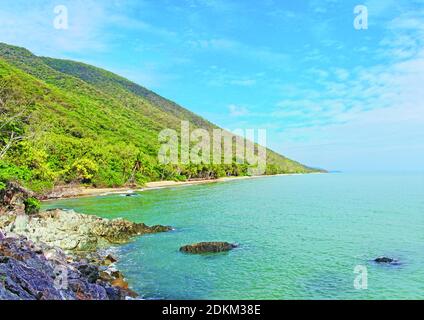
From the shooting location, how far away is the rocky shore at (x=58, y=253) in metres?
12.8

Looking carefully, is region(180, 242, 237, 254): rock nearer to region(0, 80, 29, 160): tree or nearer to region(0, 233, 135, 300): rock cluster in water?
region(0, 233, 135, 300): rock cluster in water

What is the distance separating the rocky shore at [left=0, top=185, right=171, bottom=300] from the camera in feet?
41.9

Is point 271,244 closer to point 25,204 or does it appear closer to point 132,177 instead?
point 25,204

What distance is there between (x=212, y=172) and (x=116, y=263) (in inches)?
4704

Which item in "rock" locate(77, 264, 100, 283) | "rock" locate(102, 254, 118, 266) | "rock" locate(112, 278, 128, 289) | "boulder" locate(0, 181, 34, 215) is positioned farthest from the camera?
"boulder" locate(0, 181, 34, 215)

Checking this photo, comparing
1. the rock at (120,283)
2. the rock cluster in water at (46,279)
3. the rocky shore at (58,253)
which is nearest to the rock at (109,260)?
the rocky shore at (58,253)

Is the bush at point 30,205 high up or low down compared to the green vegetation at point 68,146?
down

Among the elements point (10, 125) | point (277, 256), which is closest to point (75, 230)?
point (10, 125)

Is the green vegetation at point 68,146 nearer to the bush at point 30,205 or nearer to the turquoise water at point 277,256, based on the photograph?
the bush at point 30,205

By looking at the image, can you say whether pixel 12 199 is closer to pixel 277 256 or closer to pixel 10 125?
pixel 10 125

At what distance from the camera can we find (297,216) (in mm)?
50812

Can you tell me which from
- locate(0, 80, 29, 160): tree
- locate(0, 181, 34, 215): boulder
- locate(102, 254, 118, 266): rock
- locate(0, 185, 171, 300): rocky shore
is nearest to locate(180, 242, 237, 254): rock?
locate(102, 254, 118, 266): rock

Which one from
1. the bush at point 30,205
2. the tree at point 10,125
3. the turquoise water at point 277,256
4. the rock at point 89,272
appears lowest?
the turquoise water at point 277,256

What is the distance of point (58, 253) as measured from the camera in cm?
2228
